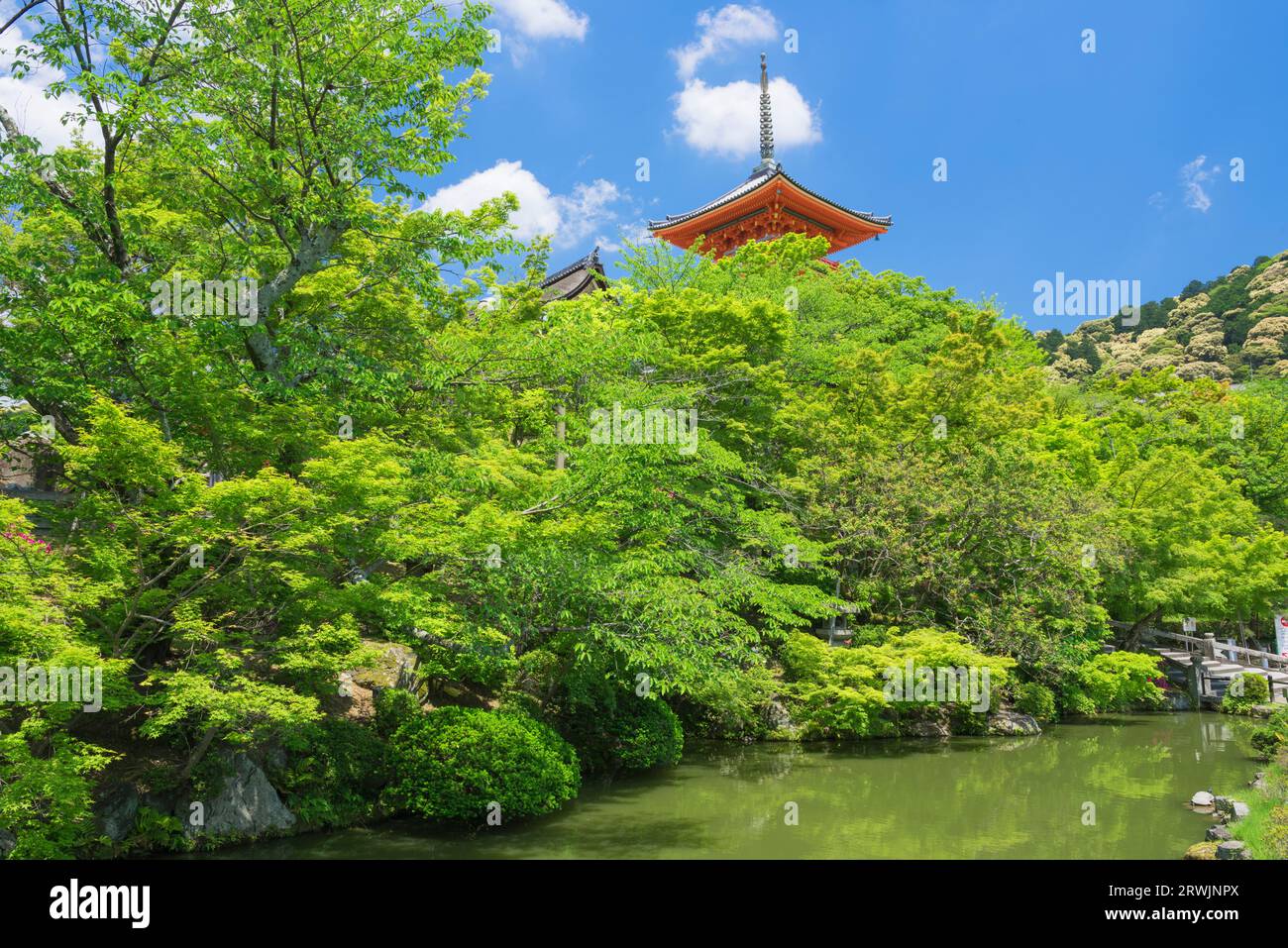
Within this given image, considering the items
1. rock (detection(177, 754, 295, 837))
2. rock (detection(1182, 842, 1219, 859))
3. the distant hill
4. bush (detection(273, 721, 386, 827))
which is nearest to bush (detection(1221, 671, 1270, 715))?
rock (detection(1182, 842, 1219, 859))

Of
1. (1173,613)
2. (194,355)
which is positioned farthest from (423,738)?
(1173,613)

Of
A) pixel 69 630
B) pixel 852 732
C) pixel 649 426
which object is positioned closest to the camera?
pixel 69 630

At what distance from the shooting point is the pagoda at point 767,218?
92.3ft

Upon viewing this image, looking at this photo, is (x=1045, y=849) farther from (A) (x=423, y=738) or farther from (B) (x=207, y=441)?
(B) (x=207, y=441)

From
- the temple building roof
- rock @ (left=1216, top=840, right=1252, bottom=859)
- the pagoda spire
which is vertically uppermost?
the pagoda spire

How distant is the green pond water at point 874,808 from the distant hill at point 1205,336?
38.6 m

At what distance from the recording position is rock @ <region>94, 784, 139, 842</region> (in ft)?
23.4

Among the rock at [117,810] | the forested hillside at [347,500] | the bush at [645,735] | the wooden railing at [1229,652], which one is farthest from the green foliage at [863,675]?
the rock at [117,810]

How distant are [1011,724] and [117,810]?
1352cm

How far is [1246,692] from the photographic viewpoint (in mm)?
16891

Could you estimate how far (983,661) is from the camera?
12961 millimetres

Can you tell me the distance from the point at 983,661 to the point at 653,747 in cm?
583

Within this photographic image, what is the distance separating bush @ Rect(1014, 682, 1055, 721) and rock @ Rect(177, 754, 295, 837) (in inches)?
498

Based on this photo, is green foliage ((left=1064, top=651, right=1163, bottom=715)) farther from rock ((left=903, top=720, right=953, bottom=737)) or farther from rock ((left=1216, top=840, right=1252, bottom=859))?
rock ((left=1216, top=840, right=1252, bottom=859))
